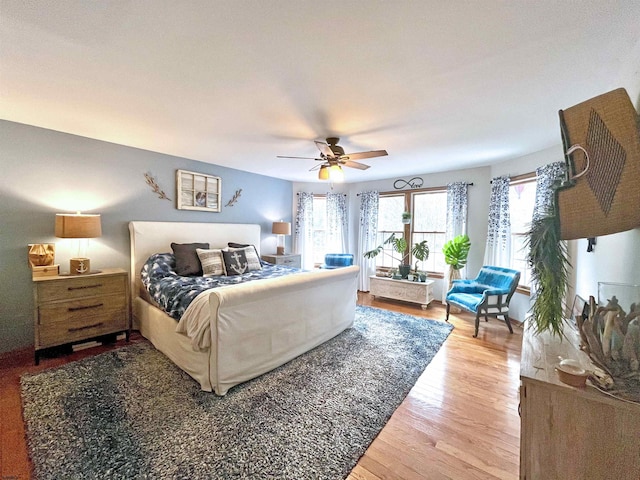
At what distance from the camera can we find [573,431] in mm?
979

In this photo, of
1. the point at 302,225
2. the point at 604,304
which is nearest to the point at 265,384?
the point at 604,304

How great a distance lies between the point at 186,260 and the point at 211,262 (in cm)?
32

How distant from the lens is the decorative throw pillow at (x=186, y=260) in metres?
3.39

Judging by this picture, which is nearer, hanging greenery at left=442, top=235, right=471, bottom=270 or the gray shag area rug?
the gray shag area rug

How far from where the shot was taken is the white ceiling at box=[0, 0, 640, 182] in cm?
127

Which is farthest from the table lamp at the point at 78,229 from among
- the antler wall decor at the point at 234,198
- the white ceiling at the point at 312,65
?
the antler wall decor at the point at 234,198

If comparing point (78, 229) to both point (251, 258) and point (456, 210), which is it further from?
point (456, 210)

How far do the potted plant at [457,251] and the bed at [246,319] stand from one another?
194 cm

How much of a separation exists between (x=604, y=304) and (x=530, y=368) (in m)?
0.42

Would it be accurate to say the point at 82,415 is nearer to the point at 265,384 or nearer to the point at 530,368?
the point at 265,384

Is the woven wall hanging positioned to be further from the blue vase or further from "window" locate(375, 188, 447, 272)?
"window" locate(375, 188, 447, 272)

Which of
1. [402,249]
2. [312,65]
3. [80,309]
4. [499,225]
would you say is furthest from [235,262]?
[499,225]

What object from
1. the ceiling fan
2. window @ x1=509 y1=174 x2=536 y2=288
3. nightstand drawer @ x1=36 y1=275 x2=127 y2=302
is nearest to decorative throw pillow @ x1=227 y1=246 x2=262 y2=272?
nightstand drawer @ x1=36 y1=275 x2=127 y2=302

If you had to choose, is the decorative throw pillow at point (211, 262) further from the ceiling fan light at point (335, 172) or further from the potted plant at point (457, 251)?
the potted plant at point (457, 251)
